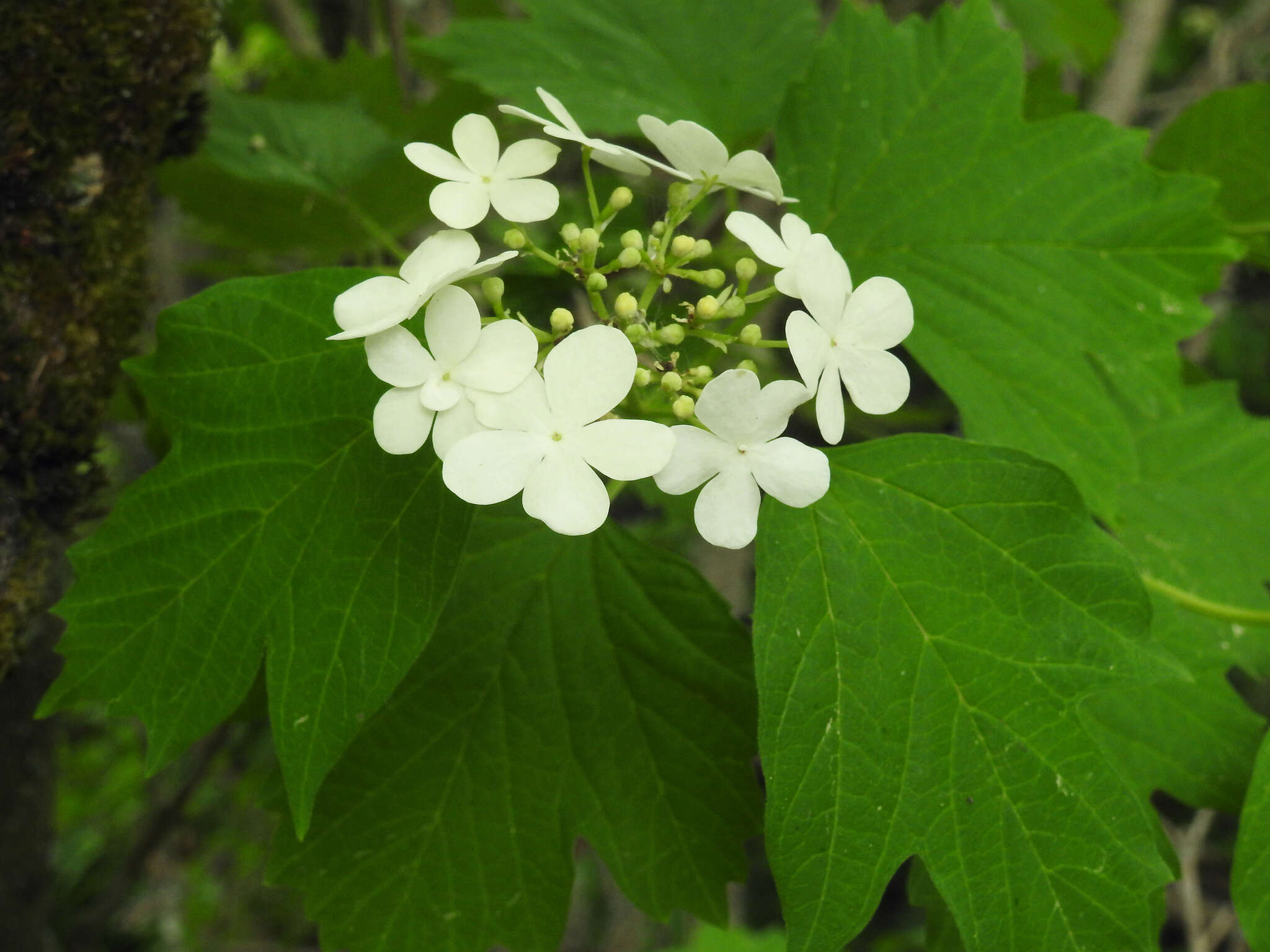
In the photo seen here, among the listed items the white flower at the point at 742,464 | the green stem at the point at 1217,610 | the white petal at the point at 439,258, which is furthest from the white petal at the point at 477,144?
the green stem at the point at 1217,610

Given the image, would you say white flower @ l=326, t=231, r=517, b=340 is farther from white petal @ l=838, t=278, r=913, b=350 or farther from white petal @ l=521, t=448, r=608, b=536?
white petal @ l=838, t=278, r=913, b=350

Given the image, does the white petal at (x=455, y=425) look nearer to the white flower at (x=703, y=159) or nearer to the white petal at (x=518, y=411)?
the white petal at (x=518, y=411)

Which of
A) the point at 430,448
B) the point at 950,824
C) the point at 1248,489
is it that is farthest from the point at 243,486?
the point at 1248,489

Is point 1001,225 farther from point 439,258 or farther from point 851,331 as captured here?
point 439,258

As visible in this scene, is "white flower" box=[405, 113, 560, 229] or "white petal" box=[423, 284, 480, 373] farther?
"white flower" box=[405, 113, 560, 229]

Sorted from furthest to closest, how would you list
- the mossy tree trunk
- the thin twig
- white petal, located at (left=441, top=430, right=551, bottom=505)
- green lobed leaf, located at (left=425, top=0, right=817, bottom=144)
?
the thin twig
green lobed leaf, located at (left=425, top=0, right=817, bottom=144)
the mossy tree trunk
white petal, located at (left=441, top=430, right=551, bottom=505)

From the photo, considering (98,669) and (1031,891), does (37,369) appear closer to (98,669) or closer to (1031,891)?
(98,669)

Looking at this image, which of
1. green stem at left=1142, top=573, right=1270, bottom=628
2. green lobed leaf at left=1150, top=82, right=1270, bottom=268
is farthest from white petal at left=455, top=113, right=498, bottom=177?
green lobed leaf at left=1150, top=82, right=1270, bottom=268
